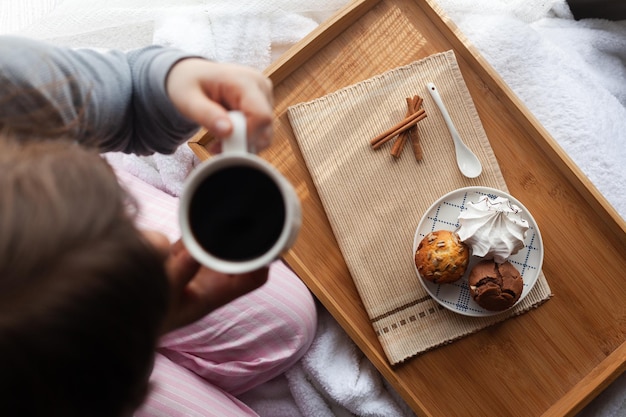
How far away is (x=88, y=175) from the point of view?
496 mm

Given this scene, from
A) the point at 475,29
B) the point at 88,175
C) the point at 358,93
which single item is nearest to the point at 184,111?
the point at 88,175

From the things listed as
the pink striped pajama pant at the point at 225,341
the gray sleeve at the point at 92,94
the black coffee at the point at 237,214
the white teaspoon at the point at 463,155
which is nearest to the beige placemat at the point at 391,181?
the white teaspoon at the point at 463,155

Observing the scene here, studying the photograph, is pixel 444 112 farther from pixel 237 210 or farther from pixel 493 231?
pixel 237 210

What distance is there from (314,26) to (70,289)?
0.84 metres

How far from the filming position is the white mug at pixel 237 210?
0.47m

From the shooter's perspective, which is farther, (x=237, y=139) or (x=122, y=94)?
(x=122, y=94)

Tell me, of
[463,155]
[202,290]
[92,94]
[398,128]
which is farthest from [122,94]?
[463,155]

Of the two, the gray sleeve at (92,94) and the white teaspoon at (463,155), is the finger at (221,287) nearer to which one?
the gray sleeve at (92,94)

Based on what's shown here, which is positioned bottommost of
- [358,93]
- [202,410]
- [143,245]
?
[202,410]

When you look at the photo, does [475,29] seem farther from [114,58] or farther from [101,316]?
[101,316]

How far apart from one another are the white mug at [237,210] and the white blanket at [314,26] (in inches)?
22.7

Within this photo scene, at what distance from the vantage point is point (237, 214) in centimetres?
52

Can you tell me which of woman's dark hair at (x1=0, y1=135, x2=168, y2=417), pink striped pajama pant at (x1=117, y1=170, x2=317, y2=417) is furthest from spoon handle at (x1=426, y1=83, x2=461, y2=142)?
woman's dark hair at (x1=0, y1=135, x2=168, y2=417)

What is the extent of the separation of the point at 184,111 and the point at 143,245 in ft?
0.59
